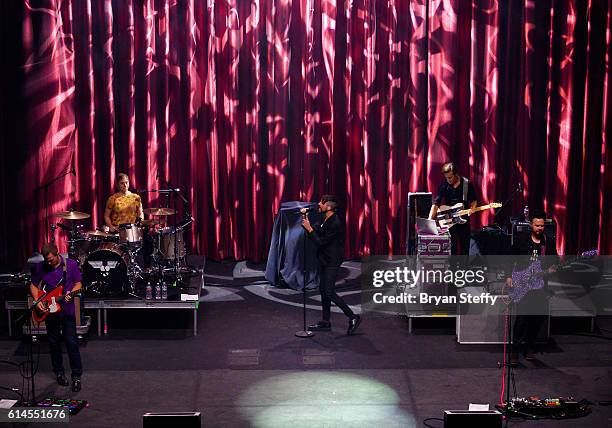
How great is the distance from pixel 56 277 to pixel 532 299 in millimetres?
4568

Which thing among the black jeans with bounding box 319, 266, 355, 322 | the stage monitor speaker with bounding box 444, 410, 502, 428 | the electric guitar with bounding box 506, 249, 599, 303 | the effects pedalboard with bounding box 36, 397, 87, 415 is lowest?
the effects pedalboard with bounding box 36, 397, 87, 415

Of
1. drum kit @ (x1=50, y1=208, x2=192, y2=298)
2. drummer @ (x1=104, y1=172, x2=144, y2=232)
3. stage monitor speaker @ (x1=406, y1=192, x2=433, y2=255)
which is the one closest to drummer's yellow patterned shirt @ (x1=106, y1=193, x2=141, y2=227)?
drummer @ (x1=104, y1=172, x2=144, y2=232)

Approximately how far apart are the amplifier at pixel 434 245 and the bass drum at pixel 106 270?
11.0ft

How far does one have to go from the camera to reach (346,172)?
551 inches

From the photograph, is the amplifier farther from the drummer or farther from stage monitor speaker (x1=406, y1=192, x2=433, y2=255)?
the drummer

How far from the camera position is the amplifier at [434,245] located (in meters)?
11.0

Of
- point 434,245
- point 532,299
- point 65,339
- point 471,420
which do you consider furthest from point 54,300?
point 532,299

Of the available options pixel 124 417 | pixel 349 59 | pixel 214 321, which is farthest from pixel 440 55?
pixel 124 417

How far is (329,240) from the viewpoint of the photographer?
10.5m

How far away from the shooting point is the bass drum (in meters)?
10.8

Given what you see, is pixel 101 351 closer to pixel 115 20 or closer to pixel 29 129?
pixel 29 129

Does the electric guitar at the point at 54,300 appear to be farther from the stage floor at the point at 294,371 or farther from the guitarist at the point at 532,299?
the guitarist at the point at 532,299

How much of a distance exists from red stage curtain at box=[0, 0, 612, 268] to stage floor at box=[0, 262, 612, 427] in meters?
2.91

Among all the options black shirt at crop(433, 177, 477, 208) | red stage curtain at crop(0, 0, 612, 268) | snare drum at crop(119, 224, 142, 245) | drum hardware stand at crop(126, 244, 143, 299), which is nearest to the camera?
drum hardware stand at crop(126, 244, 143, 299)
